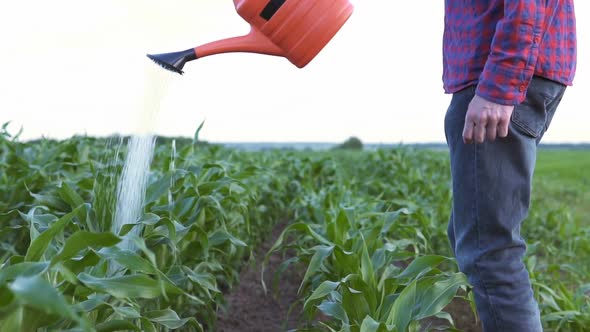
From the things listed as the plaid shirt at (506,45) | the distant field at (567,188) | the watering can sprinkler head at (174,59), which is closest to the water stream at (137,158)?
the watering can sprinkler head at (174,59)

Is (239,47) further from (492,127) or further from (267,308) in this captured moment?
(267,308)

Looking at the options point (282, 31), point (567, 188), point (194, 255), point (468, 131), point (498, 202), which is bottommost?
point (567, 188)

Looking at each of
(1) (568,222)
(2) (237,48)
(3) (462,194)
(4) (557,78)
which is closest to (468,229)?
(3) (462,194)

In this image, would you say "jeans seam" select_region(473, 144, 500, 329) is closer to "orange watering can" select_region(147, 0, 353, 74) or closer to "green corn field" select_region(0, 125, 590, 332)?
"green corn field" select_region(0, 125, 590, 332)

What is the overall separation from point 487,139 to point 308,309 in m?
0.80

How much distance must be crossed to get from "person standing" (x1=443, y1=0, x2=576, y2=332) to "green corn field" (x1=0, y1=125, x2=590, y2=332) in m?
0.14

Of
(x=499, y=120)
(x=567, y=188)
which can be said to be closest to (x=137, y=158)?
(x=499, y=120)

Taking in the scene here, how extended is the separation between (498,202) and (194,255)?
1282 mm

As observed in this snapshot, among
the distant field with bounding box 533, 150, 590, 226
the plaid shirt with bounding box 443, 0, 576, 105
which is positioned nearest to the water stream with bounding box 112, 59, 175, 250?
the plaid shirt with bounding box 443, 0, 576, 105

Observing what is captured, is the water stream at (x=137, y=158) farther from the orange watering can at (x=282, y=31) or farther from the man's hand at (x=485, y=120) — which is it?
the man's hand at (x=485, y=120)

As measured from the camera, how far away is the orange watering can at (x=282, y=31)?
2209 millimetres

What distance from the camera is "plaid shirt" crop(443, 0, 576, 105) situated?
1831mm

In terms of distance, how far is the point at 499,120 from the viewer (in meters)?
1.85

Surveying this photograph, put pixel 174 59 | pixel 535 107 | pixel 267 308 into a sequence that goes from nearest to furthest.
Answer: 1. pixel 535 107
2. pixel 174 59
3. pixel 267 308
